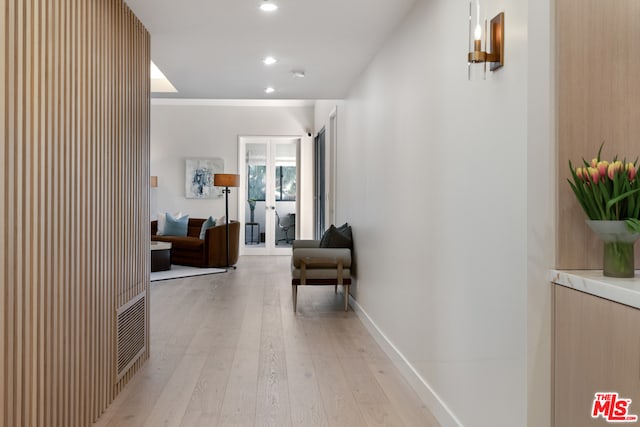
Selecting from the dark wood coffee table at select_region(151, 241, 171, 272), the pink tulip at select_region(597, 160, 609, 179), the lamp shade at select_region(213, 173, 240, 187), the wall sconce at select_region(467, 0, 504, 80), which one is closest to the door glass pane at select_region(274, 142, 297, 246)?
the lamp shade at select_region(213, 173, 240, 187)

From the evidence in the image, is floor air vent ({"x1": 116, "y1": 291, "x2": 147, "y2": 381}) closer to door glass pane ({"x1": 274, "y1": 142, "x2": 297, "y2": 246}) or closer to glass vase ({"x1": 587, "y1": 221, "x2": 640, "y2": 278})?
glass vase ({"x1": 587, "y1": 221, "x2": 640, "y2": 278})

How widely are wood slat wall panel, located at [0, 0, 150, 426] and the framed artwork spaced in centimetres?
710

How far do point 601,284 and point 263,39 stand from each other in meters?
3.17

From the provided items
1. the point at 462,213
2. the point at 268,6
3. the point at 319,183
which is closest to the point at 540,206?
the point at 462,213

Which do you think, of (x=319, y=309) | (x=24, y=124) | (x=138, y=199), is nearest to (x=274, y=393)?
(x=138, y=199)

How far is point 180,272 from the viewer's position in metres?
8.06

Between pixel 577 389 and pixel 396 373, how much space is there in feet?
6.63

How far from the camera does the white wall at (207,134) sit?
10.4m

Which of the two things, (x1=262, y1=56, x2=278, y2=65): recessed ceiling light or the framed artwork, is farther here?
the framed artwork

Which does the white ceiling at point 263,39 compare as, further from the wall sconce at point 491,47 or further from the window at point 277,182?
the window at point 277,182

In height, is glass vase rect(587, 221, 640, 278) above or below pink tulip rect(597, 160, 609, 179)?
below

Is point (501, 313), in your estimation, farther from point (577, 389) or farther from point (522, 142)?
point (522, 142)

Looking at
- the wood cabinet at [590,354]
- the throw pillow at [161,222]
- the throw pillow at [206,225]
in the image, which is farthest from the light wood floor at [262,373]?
the throw pillow at [161,222]

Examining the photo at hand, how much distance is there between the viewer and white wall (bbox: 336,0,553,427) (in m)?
1.79
